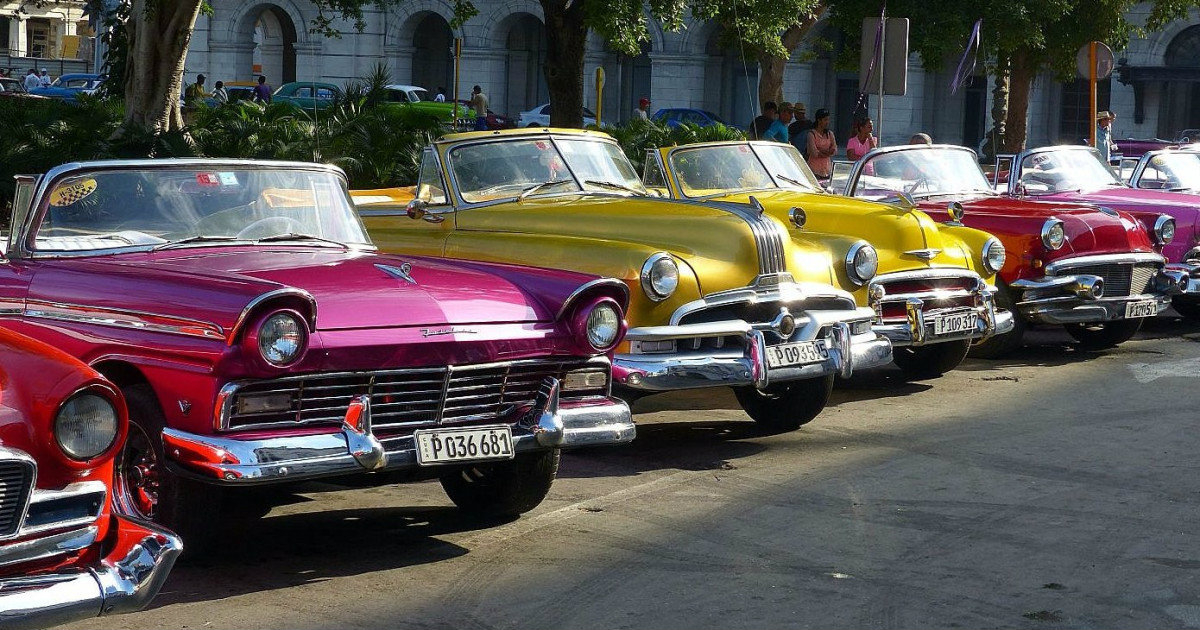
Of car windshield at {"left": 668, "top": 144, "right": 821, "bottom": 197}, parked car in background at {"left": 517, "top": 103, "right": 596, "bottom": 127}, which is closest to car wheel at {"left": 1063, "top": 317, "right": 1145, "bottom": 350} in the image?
car windshield at {"left": 668, "top": 144, "right": 821, "bottom": 197}

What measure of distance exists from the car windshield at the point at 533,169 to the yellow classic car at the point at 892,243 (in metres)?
0.55

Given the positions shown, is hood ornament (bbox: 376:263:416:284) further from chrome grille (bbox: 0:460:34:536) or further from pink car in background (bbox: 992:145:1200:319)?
pink car in background (bbox: 992:145:1200:319)

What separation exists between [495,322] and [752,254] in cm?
278

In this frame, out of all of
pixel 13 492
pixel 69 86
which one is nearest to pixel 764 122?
pixel 13 492

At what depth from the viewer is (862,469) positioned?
8086 millimetres

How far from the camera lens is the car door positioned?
9203mm

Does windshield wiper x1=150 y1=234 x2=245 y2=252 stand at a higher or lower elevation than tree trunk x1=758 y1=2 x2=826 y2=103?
lower

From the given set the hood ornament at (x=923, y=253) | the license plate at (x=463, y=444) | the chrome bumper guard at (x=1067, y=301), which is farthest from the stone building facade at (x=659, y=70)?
the license plate at (x=463, y=444)

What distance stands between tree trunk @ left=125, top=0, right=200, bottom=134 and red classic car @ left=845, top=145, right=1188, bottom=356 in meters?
9.73

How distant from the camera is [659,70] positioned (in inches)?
1941

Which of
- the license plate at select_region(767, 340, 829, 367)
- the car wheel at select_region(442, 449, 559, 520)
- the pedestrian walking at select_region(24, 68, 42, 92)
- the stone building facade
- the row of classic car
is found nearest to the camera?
the row of classic car

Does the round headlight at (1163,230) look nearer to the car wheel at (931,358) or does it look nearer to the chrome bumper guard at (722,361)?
the car wheel at (931,358)

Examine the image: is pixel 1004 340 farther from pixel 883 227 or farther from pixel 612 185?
pixel 612 185

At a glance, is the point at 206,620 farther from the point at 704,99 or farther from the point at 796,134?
the point at 704,99
